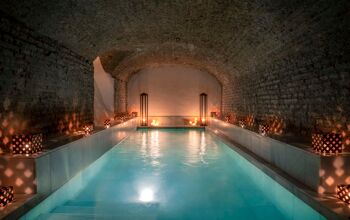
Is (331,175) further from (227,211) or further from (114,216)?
(114,216)

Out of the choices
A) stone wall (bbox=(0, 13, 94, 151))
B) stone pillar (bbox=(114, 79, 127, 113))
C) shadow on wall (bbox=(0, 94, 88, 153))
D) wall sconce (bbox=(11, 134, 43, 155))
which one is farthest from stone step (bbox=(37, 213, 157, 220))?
stone pillar (bbox=(114, 79, 127, 113))

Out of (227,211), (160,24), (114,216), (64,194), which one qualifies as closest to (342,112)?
(227,211)

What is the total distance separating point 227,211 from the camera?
163 inches

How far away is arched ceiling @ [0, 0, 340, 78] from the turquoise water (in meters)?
2.78

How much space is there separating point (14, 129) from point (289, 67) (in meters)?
5.62

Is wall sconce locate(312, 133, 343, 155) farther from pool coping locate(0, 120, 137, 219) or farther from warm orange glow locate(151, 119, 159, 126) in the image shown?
warm orange glow locate(151, 119, 159, 126)

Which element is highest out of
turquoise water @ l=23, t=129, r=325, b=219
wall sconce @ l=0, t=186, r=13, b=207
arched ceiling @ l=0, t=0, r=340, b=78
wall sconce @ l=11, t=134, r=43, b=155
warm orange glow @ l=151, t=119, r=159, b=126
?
arched ceiling @ l=0, t=0, r=340, b=78

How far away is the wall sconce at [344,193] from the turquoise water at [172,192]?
0.33 metres

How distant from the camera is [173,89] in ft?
54.5

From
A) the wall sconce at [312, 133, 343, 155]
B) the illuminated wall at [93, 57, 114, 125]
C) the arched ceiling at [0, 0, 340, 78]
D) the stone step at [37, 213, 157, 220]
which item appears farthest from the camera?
the illuminated wall at [93, 57, 114, 125]

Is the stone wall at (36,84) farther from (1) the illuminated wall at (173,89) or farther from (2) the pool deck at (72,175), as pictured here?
(1) the illuminated wall at (173,89)

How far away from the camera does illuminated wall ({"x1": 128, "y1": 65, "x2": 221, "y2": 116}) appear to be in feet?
54.3

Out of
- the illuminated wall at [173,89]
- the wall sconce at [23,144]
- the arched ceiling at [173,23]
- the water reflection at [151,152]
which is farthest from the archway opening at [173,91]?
the wall sconce at [23,144]

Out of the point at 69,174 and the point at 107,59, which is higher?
the point at 107,59
